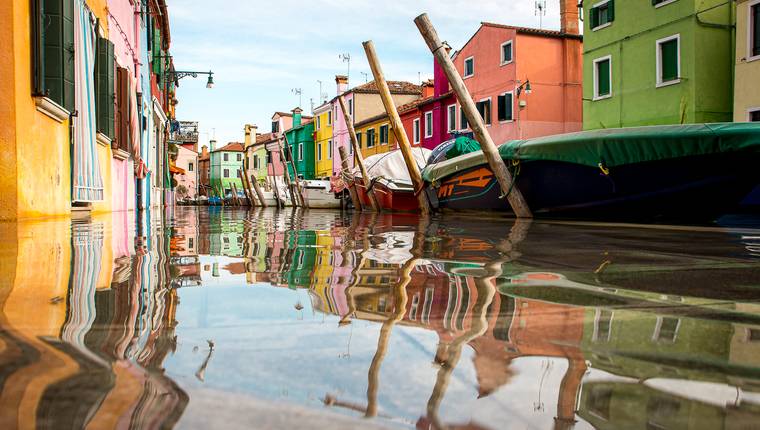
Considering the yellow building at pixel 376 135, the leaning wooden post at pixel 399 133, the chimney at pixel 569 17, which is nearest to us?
the leaning wooden post at pixel 399 133

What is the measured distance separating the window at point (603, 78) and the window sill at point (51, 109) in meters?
17.9

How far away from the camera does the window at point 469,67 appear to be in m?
28.2

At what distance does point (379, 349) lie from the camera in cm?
99

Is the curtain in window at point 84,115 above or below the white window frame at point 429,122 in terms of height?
below

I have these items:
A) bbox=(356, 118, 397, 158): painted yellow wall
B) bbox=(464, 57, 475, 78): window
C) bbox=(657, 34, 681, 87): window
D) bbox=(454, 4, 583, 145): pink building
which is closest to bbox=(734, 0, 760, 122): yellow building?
bbox=(657, 34, 681, 87): window

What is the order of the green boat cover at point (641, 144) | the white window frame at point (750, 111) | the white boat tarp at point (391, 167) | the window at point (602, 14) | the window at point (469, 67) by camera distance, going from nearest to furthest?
the green boat cover at point (641, 144)
the white window frame at point (750, 111)
the white boat tarp at point (391, 167)
the window at point (602, 14)
the window at point (469, 67)

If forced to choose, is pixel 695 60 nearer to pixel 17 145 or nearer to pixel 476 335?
pixel 17 145

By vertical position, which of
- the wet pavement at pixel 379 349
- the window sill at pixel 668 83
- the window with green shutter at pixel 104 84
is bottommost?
the wet pavement at pixel 379 349

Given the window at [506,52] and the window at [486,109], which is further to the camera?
the window at [486,109]

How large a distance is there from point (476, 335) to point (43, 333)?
733 mm

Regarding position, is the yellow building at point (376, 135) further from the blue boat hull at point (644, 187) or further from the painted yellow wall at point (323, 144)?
the blue boat hull at point (644, 187)

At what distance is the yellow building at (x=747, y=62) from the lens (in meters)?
15.4

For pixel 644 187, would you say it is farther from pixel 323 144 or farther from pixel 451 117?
pixel 323 144

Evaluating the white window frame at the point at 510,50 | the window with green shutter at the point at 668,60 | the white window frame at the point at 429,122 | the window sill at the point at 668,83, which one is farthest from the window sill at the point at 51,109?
the white window frame at the point at 429,122
